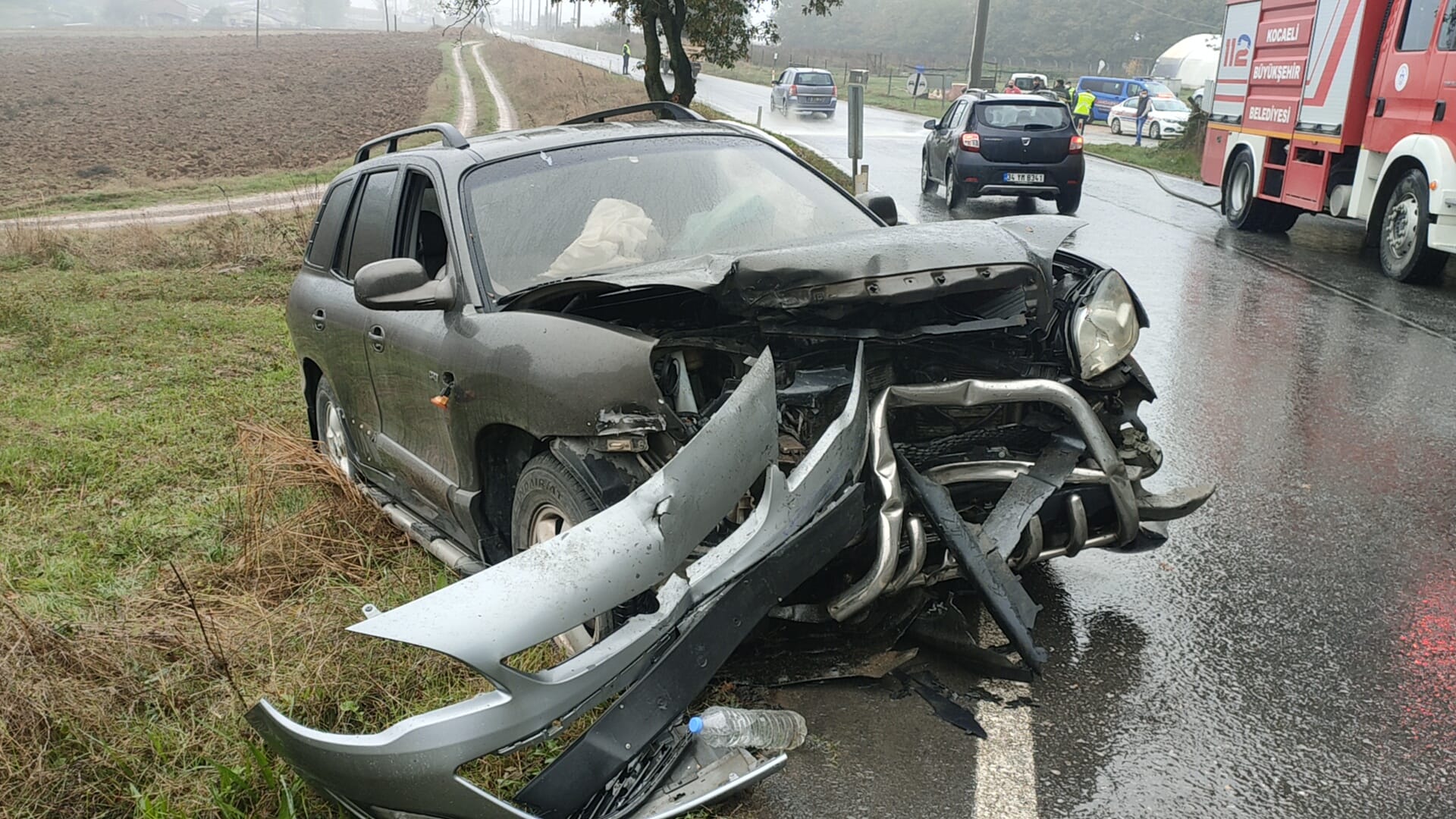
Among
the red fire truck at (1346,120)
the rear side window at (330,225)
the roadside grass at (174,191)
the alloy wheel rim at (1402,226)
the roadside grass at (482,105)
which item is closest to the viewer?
the rear side window at (330,225)

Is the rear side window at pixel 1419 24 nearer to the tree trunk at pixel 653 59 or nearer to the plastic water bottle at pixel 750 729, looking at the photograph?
the tree trunk at pixel 653 59

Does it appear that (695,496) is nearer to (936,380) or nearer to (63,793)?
(936,380)

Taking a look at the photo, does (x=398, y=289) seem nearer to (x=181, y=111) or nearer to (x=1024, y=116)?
(x=1024, y=116)

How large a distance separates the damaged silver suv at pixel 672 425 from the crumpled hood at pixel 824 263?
15mm

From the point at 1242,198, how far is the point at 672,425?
46.8 feet

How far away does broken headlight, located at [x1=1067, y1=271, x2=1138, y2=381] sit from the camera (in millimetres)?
4020

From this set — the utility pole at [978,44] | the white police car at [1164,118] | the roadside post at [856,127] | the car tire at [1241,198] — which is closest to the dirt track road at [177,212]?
the roadside post at [856,127]

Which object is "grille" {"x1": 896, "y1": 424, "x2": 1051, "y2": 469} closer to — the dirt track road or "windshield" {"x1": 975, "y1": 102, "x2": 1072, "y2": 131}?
"windshield" {"x1": 975, "y1": 102, "x2": 1072, "y2": 131}

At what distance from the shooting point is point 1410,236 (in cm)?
1138

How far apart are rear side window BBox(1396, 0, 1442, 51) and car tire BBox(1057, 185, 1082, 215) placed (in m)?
5.07

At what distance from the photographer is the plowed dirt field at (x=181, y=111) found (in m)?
28.0

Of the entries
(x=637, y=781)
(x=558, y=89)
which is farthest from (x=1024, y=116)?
(x=558, y=89)

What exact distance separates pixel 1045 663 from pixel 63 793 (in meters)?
2.99

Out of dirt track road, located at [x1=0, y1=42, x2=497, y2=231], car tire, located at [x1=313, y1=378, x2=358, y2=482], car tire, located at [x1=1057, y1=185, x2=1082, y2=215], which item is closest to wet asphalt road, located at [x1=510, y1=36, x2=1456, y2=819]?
car tire, located at [x1=313, y1=378, x2=358, y2=482]
